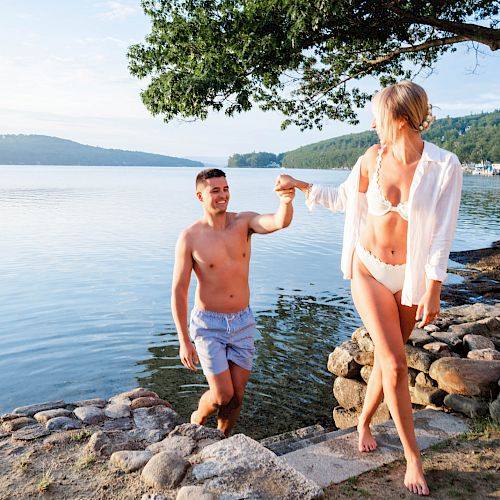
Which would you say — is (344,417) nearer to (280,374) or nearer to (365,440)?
(280,374)

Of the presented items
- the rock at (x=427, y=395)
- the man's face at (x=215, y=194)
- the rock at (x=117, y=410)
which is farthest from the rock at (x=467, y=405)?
the rock at (x=117, y=410)

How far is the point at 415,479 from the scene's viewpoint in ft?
11.8

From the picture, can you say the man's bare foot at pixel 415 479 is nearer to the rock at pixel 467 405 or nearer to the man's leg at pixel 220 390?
the rock at pixel 467 405

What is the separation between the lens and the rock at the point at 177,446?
3.92 m

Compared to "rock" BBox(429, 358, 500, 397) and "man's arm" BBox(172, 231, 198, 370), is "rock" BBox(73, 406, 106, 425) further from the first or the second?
"rock" BBox(429, 358, 500, 397)

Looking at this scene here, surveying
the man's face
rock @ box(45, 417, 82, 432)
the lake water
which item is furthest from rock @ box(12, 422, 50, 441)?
the lake water

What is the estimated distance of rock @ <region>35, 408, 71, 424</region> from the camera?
5.25m

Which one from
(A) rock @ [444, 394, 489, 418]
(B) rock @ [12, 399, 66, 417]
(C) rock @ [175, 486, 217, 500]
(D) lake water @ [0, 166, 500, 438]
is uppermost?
(C) rock @ [175, 486, 217, 500]

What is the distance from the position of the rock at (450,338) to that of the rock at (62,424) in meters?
4.33

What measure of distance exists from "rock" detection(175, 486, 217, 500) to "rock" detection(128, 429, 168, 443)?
1353 mm

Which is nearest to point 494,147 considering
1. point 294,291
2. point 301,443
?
point 294,291

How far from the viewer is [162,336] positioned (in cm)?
1156

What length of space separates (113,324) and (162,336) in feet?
5.07

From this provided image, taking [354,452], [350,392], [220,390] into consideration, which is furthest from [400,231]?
[350,392]
